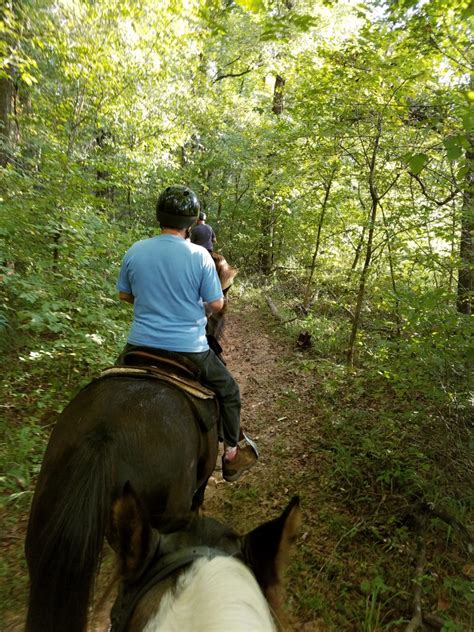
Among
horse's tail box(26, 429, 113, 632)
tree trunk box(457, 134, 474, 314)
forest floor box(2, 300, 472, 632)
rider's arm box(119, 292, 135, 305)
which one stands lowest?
forest floor box(2, 300, 472, 632)

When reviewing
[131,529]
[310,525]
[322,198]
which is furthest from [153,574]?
[322,198]

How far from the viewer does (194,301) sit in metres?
2.75

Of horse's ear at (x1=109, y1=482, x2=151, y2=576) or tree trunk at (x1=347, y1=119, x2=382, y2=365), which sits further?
tree trunk at (x1=347, y1=119, x2=382, y2=365)

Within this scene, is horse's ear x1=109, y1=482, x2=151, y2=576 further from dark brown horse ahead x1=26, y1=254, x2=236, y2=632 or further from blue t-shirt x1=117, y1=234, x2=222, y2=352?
blue t-shirt x1=117, y1=234, x2=222, y2=352

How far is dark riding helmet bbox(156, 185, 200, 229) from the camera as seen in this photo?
2795 mm

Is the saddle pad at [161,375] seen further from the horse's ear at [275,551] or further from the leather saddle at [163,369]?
the horse's ear at [275,551]

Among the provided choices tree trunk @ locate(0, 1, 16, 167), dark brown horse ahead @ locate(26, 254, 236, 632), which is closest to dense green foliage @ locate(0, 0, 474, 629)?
tree trunk @ locate(0, 1, 16, 167)

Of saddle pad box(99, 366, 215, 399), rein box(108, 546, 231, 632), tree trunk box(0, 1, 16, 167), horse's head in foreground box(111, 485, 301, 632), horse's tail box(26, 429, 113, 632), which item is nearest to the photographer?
horse's head in foreground box(111, 485, 301, 632)

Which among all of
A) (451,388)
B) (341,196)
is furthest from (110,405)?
(341,196)

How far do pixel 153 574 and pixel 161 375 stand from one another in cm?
126

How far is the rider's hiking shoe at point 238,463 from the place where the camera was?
3.87 metres

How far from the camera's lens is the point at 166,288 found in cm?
265

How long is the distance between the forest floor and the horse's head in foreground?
2.07 metres

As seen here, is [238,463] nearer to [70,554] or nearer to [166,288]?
[166,288]
